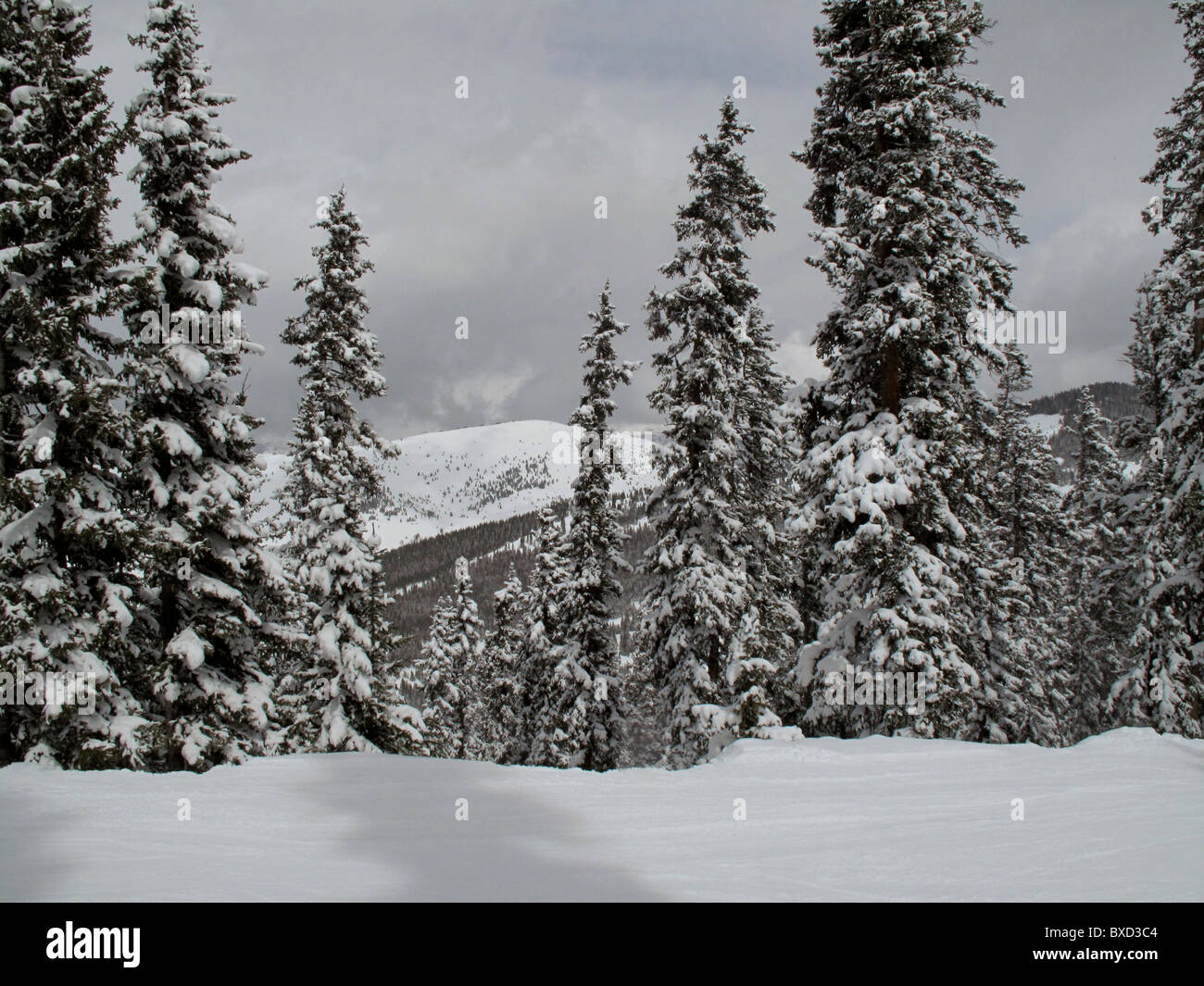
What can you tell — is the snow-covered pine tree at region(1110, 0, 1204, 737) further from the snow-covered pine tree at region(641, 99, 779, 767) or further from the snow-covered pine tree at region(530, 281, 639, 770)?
the snow-covered pine tree at region(530, 281, 639, 770)

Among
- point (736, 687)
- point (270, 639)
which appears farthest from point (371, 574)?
point (736, 687)

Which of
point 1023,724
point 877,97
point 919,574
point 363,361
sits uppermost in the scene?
point 877,97

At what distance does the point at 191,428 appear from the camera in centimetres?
1479

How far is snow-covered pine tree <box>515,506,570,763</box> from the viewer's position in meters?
28.7

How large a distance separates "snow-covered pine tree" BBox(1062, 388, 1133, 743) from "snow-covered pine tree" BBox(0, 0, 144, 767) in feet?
92.4

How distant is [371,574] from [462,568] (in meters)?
25.5

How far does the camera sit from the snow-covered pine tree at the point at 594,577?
2525 centimetres

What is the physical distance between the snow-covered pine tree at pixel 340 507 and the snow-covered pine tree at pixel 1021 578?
2038 cm

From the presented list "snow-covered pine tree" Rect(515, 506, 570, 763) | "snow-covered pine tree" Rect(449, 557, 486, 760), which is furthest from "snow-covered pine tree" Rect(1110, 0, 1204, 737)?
"snow-covered pine tree" Rect(449, 557, 486, 760)

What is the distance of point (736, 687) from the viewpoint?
17.7 meters

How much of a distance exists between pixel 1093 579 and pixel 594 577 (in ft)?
65.1

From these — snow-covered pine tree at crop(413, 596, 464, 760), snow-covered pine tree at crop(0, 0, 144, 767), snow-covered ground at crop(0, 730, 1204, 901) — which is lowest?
snow-covered pine tree at crop(413, 596, 464, 760)
